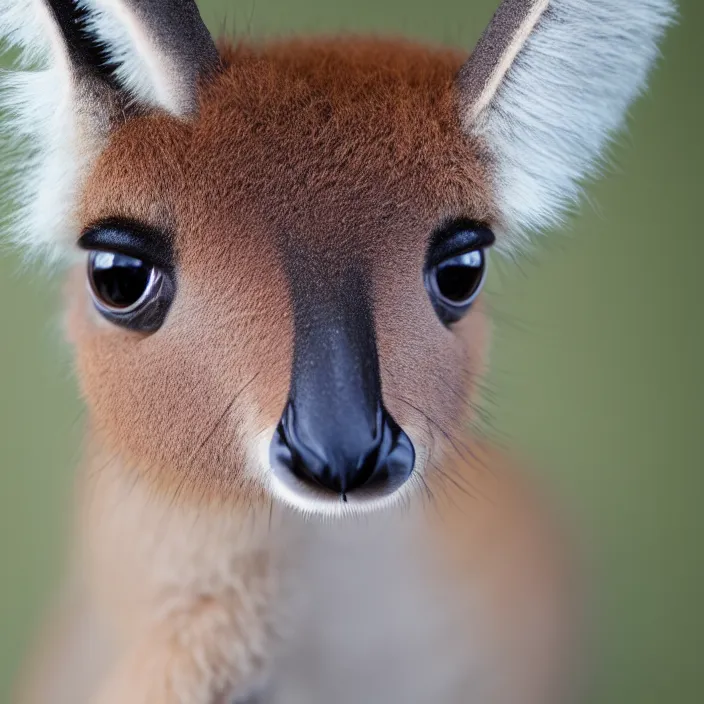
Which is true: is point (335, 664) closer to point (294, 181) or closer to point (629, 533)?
point (294, 181)

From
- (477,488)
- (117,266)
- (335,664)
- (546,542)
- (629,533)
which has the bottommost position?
(629,533)

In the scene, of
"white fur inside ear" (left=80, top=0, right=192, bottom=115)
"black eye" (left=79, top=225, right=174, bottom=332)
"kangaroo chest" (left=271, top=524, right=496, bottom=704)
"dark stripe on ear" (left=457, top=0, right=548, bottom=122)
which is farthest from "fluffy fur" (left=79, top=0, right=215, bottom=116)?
"kangaroo chest" (left=271, top=524, right=496, bottom=704)

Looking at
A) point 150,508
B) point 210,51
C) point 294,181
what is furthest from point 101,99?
point 150,508

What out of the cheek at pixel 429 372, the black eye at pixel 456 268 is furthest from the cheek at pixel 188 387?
the black eye at pixel 456 268

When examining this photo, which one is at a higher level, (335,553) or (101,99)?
(101,99)

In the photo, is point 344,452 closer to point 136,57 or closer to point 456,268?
point 456,268

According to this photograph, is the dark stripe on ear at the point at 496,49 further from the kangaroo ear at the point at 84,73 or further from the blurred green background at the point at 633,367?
the blurred green background at the point at 633,367

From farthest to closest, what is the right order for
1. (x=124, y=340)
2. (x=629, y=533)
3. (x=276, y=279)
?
(x=629, y=533) → (x=124, y=340) → (x=276, y=279)

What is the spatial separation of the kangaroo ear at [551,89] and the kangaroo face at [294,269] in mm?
47

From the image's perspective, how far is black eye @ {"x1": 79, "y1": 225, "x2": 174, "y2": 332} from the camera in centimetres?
108

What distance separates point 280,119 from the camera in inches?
42.6

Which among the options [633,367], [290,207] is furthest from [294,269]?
[633,367]

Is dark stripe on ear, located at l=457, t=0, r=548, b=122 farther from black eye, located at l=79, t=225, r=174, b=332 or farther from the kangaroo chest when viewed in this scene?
the kangaroo chest

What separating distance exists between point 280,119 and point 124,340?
0.33 m
